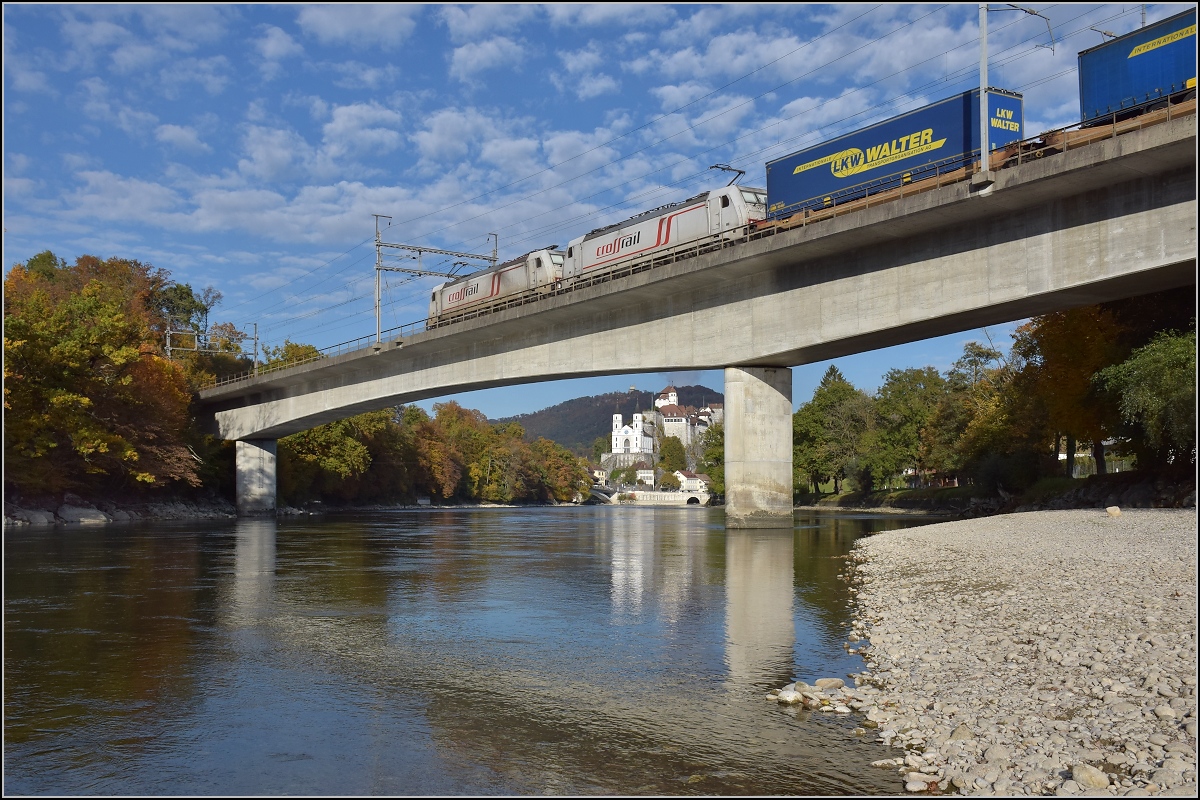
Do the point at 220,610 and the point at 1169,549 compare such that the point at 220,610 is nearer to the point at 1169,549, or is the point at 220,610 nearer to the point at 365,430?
the point at 1169,549

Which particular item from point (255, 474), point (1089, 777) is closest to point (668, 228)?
point (1089, 777)

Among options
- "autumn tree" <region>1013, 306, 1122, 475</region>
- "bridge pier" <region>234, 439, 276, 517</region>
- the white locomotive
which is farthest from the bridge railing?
"bridge pier" <region>234, 439, 276, 517</region>

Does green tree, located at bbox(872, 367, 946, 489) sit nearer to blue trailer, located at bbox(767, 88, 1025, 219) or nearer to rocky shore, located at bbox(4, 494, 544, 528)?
blue trailer, located at bbox(767, 88, 1025, 219)

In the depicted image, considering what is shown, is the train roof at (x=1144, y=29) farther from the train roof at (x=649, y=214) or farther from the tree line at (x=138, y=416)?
the tree line at (x=138, y=416)

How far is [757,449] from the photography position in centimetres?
3625

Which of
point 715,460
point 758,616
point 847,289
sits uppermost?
point 847,289

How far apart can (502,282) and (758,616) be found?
134 ft

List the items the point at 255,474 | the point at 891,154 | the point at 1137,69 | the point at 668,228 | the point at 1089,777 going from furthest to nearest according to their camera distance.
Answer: the point at 255,474 < the point at 668,228 < the point at 891,154 < the point at 1137,69 < the point at 1089,777

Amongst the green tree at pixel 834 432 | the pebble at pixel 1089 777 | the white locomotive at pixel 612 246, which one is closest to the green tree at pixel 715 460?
the green tree at pixel 834 432

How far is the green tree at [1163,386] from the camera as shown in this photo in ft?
85.0

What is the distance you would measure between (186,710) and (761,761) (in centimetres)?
551

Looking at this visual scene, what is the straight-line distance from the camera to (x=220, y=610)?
1557cm

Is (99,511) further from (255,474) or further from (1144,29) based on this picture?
(1144,29)

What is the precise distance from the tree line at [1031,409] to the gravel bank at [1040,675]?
12256 millimetres
